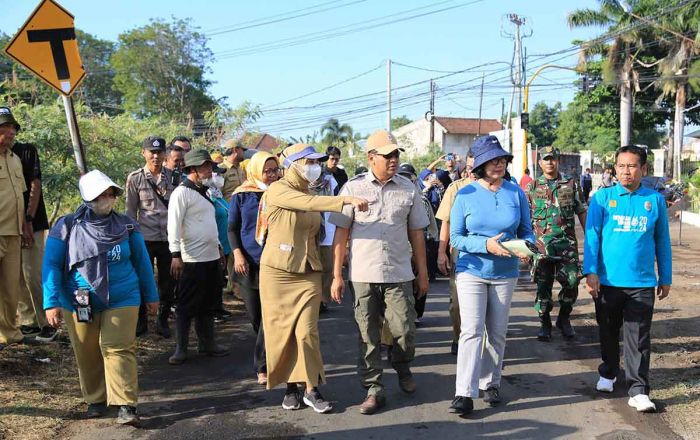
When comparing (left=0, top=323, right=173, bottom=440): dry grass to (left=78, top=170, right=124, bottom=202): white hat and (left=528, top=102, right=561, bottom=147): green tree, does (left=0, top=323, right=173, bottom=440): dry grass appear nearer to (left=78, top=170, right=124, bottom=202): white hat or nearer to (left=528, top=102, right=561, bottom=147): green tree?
(left=78, top=170, right=124, bottom=202): white hat

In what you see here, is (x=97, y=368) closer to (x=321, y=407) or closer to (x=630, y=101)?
(x=321, y=407)

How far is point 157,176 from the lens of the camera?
716 cm

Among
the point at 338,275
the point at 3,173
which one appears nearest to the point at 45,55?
the point at 3,173

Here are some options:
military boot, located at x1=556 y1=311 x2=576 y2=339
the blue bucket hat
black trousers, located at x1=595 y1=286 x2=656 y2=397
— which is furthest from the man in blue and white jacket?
military boot, located at x1=556 y1=311 x2=576 y2=339

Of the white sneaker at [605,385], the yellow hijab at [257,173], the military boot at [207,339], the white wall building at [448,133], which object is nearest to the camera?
the white sneaker at [605,385]

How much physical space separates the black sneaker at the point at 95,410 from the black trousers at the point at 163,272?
2.32 metres

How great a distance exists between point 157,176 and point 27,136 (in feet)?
4.92

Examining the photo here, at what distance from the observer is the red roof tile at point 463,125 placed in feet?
236

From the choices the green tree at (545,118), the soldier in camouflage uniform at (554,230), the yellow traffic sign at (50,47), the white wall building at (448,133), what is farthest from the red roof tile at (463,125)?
the yellow traffic sign at (50,47)

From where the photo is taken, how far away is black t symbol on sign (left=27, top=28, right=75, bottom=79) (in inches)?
231

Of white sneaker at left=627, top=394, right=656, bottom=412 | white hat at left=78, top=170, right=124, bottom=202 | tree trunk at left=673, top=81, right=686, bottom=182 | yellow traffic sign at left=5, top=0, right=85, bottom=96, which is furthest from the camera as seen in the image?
tree trunk at left=673, top=81, right=686, bottom=182

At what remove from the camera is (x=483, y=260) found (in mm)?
4891

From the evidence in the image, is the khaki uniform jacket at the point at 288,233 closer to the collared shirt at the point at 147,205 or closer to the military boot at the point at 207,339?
the military boot at the point at 207,339

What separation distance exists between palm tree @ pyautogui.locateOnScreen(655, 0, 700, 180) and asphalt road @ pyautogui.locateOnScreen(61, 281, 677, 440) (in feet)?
106
